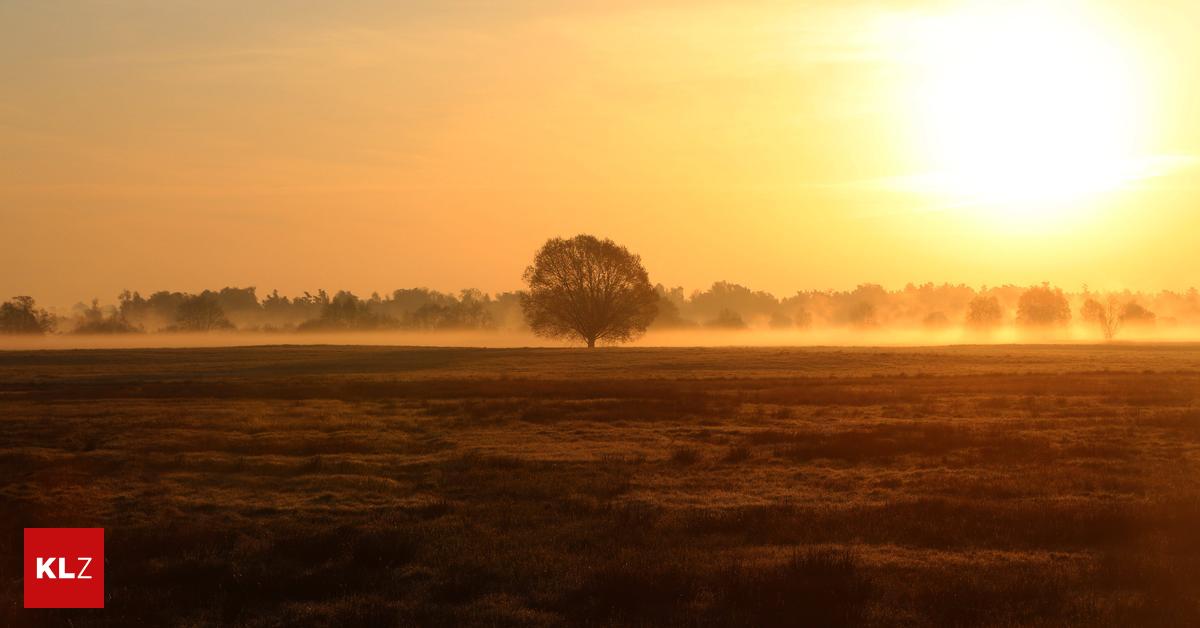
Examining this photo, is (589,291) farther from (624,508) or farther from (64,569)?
(64,569)

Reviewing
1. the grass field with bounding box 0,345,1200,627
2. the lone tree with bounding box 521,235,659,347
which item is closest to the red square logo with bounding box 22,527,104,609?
the grass field with bounding box 0,345,1200,627

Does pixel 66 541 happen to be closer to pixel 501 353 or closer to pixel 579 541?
pixel 579 541

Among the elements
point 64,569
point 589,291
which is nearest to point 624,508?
point 64,569

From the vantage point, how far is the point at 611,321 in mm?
112312

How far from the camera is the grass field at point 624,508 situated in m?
14.0

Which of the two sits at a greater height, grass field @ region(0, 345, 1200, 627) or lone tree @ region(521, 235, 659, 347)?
lone tree @ region(521, 235, 659, 347)

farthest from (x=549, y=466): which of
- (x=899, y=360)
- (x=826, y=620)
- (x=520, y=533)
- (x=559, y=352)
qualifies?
(x=559, y=352)

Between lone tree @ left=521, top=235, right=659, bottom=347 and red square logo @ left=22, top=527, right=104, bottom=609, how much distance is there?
94054 millimetres

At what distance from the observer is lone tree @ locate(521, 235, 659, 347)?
112 m

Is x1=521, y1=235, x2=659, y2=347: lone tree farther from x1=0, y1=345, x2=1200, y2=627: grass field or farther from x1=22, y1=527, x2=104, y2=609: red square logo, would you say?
x1=22, y1=527, x2=104, y2=609: red square logo

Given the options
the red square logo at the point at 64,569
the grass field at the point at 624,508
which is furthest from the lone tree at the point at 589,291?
the red square logo at the point at 64,569

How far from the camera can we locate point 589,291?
11269cm

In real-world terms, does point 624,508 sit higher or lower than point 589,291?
lower

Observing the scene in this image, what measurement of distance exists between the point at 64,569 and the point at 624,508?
10.2 meters
